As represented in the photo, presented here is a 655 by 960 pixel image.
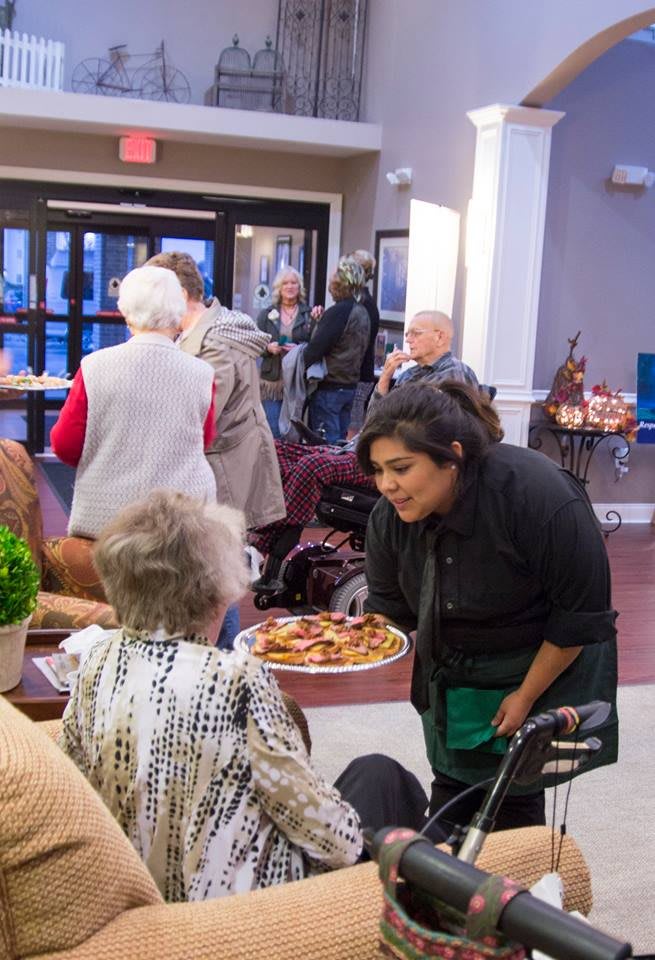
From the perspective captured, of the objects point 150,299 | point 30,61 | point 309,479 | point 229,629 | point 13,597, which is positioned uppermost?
point 30,61

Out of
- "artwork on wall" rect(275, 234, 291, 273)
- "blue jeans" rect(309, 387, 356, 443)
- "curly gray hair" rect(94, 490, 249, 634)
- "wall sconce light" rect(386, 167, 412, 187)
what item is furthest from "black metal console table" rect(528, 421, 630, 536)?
"curly gray hair" rect(94, 490, 249, 634)

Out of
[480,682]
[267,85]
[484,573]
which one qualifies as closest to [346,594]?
[480,682]

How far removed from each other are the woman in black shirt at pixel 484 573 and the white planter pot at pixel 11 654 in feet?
2.83

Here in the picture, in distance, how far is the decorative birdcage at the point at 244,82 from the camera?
10648 mm

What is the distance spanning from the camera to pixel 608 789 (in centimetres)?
389

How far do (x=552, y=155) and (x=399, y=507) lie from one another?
262 inches

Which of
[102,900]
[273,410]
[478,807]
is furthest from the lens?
[273,410]

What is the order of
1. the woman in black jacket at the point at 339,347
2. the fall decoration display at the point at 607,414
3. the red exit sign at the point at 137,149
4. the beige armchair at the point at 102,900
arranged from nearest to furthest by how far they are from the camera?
the beige armchair at the point at 102,900, the woman in black jacket at the point at 339,347, the fall decoration display at the point at 607,414, the red exit sign at the point at 137,149

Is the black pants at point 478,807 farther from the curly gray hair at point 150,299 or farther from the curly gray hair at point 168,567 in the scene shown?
the curly gray hair at point 150,299

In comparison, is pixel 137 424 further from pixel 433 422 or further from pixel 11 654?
pixel 433 422

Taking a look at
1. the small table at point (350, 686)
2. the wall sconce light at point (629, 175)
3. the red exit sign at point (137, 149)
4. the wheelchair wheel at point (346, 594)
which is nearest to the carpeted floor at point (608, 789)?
the small table at point (350, 686)

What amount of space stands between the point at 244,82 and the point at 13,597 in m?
8.98

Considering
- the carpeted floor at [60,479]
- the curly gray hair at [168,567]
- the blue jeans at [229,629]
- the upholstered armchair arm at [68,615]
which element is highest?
the curly gray hair at [168,567]

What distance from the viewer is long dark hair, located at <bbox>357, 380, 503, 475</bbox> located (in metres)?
2.17
